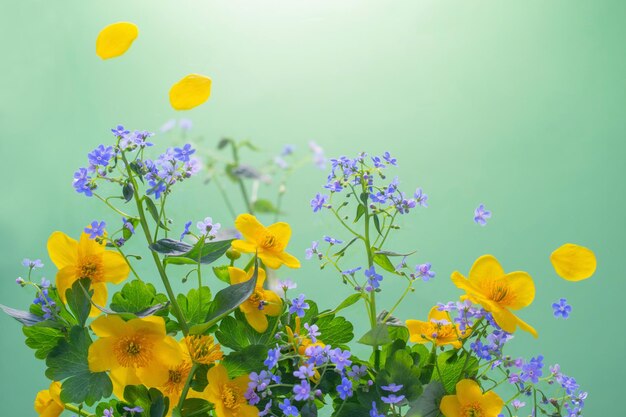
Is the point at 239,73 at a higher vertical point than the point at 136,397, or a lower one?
higher

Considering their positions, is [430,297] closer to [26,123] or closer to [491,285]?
[26,123]

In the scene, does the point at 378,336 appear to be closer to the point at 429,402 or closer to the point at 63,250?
the point at 429,402

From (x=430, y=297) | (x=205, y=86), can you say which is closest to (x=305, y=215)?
(x=430, y=297)

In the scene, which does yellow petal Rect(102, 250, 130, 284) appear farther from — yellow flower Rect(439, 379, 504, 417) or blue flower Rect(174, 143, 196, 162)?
yellow flower Rect(439, 379, 504, 417)

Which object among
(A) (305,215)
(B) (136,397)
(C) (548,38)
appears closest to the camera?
(B) (136,397)

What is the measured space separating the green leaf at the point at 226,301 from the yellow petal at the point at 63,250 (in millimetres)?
125

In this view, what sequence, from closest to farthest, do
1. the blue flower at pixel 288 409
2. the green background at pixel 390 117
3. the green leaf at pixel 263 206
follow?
the blue flower at pixel 288 409 → the green leaf at pixel 263 206 → the green background at pixel 390 117

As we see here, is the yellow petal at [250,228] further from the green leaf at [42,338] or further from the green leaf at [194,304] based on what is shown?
the green leaf at [42,338]

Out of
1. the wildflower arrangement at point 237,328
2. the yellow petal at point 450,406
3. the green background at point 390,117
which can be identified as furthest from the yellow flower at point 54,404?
the green background at point 390,117

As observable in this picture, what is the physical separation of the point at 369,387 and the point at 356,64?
3.65 ft

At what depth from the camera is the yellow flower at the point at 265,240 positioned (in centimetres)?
68

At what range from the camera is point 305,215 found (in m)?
1.61

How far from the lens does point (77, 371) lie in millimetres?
648

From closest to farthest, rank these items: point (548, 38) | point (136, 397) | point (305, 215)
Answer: point (136, 397) → point (305, 215) → point (548, 38)
